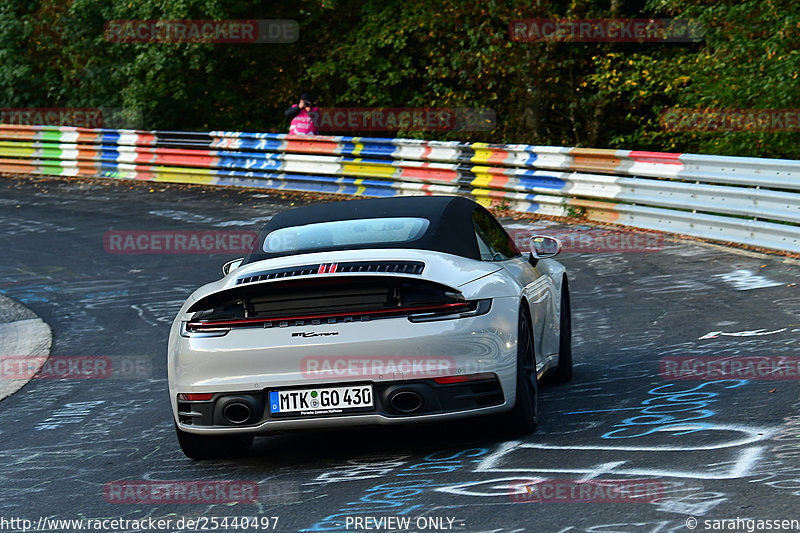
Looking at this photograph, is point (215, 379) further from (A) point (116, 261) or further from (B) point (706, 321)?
(A) point (116, 261)

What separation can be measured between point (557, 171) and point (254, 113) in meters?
14.6

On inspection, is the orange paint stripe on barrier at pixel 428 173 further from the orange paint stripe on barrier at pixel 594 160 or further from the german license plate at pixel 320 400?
the german license plate at pixel 320 400

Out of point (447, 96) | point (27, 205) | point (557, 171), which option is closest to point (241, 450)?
point (557, 171)

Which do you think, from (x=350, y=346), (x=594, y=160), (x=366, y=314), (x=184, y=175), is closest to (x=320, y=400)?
(x=350, y=346)

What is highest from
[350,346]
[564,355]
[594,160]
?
[594,160]

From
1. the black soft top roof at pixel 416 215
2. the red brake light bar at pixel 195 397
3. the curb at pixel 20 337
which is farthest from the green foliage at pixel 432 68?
the red brake light bar at pixel 195 397

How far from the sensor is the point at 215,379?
6461mm

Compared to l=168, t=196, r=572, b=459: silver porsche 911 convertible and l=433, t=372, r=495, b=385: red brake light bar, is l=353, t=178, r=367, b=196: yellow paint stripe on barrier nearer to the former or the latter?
l=168, t=196, r=572, b=459: silver porsche 911 convertible

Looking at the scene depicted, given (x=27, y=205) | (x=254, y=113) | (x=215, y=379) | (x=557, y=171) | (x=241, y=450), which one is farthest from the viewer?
(x=254, y=113)

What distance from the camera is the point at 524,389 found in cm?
661

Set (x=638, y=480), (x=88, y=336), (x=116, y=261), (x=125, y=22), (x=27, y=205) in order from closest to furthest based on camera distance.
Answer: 1. (x=638, y=480)
2. (x=88, y=336)
3. (x=116, y=261)
4. (x=27, y=205)
5. (x=125, y=22)

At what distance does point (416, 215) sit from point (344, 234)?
0.48 metres

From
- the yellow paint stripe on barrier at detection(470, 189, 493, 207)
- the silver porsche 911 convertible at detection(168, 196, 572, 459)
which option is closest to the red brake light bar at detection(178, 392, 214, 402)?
the silver porsche 911 convertible at detection(168, 196, 572, 459)

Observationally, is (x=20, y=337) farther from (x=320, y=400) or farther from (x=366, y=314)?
(x=366, y=314)
